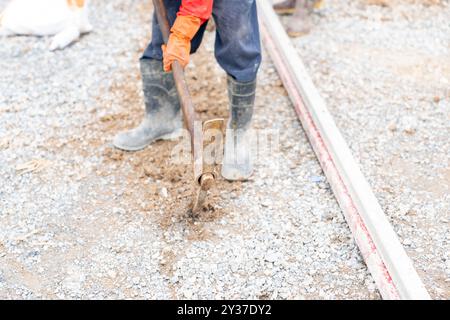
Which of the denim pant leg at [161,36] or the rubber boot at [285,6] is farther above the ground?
the denim pant leg at [161,36]

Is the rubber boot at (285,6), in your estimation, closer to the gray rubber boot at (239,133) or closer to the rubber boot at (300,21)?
the rubber boot at (300,21)

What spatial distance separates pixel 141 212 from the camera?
10.5ft

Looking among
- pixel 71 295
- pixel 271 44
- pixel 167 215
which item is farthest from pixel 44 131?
pixel 271 44

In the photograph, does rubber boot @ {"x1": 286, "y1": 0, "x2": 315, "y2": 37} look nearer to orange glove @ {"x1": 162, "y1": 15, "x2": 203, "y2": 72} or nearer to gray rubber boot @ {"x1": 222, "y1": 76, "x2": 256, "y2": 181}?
gray rubber boot @ {"x1": 222, "y1": 76, "x2": 256, "y2": 181}

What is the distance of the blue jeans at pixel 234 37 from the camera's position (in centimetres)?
301

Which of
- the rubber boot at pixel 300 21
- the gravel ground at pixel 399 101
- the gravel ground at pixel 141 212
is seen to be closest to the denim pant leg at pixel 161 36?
the gravel ground at pixel 141 212

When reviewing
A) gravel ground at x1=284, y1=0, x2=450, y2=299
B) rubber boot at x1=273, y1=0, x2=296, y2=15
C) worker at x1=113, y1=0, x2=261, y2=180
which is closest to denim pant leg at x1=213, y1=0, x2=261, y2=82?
worker at x1=113, y1=0, x2=261, y2=180

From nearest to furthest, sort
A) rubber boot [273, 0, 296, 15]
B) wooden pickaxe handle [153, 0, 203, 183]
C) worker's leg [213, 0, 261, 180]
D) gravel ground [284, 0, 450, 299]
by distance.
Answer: wooden pickaxe handle [153, 0, 203, 183] → worker's leg [213, 0, 261, 180] → gravel ground [284, 0, 450, 299] → rubber boot [273, 0, 296, 15]

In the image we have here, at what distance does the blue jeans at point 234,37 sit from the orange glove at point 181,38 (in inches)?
6.8

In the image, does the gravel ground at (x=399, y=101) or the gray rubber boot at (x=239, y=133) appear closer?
the gravel ground at (x=399, y=101)

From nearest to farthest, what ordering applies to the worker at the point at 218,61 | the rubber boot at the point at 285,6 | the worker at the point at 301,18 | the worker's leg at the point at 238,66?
the worker at the point at 218,61 < the worker's leg at the point at 238,66 < the worker at the point at 301,18 < the rubber boot at the point at 285,6

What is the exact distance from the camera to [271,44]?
14.9 ft

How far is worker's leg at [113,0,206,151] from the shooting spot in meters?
3.44
